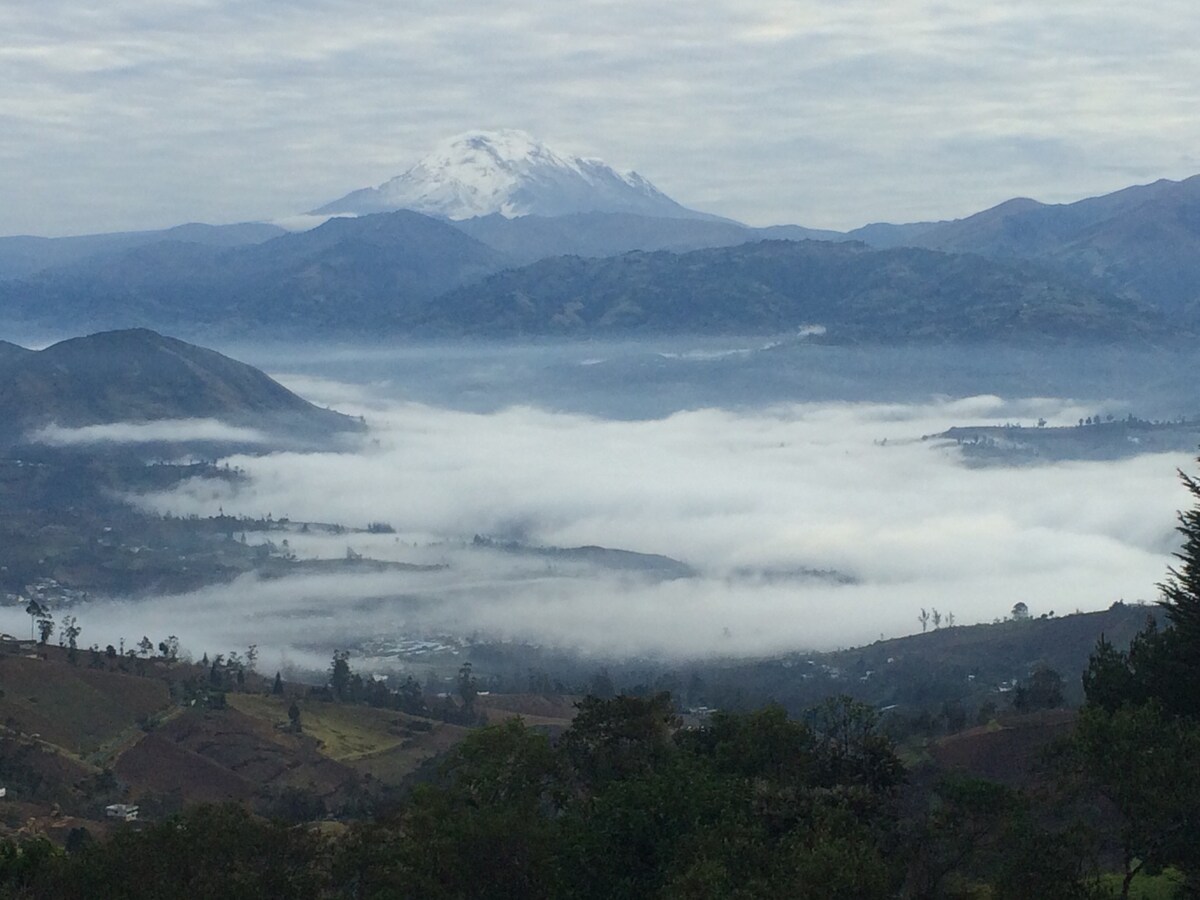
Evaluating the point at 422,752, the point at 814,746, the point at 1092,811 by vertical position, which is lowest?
the point at 422,752

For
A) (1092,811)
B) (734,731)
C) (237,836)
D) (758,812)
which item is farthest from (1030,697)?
(237,836)

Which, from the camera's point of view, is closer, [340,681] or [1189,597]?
[1189,597]

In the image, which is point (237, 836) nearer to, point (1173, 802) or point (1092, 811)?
point (1173, 802)

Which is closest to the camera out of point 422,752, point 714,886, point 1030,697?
point 714,886

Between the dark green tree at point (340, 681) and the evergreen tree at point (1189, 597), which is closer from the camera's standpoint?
the evergreen tree at point (1189, 597)

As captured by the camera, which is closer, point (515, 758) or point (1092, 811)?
point (515, 758)

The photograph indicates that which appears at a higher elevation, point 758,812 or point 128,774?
point 758,812

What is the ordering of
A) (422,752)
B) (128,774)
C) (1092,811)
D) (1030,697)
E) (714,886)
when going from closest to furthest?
(714,886) → (1092,811) → (1030,697) → (128,774) → (422,752)

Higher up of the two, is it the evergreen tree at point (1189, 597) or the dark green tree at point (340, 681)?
the evergreen tree at point (1189, 597)

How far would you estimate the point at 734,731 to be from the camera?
4934 centimetres

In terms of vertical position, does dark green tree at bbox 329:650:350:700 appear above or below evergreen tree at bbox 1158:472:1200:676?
below

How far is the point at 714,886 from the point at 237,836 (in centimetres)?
1496

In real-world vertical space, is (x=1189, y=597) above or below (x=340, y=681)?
above

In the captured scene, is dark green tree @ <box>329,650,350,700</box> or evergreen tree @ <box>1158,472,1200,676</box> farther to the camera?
dark green tree @ <box>329,650,350,700</box>
